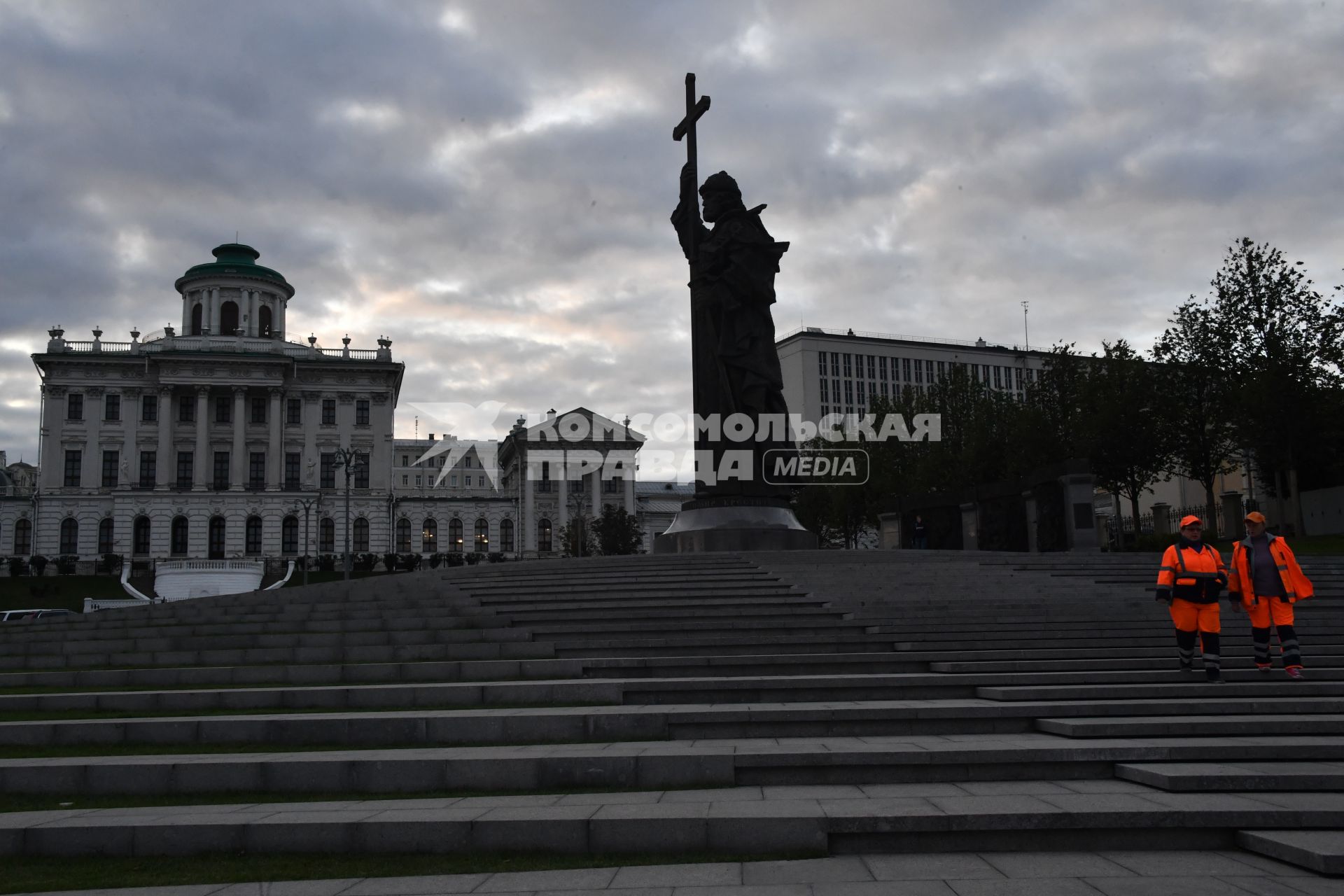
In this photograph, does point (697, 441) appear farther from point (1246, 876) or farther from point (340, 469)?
point (340, 469)

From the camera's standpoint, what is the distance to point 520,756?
8.58 metres

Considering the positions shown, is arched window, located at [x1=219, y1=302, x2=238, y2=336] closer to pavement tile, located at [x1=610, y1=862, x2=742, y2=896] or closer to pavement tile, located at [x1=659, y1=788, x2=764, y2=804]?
pavement tile, located at [x1=659, y1=788, x2=764, y2=804]

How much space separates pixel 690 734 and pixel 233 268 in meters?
90.3

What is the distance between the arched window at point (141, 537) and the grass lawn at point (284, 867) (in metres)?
83.3

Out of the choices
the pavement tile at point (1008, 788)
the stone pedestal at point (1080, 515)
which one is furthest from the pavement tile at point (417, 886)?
the stone pedestal at point (1080, 515)

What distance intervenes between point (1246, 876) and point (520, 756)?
5.24 meters

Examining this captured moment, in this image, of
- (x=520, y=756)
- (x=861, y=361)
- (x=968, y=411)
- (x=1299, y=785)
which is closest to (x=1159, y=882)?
(x=1299, y=785)

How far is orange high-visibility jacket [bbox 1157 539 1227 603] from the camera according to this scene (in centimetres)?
1079

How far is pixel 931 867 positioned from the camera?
21.8ft

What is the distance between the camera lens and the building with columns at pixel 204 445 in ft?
269

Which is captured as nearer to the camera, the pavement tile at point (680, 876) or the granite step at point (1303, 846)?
the granite step at point (1303, 846)

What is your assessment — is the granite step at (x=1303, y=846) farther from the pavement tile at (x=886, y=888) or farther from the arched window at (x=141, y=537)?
the arched window at (x=141, y=537)

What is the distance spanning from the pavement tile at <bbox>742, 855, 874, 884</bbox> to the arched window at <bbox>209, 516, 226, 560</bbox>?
84059 mm

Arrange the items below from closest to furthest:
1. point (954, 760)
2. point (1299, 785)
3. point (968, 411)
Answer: point (1299, 785), point (954, 760), point (968, 411)
